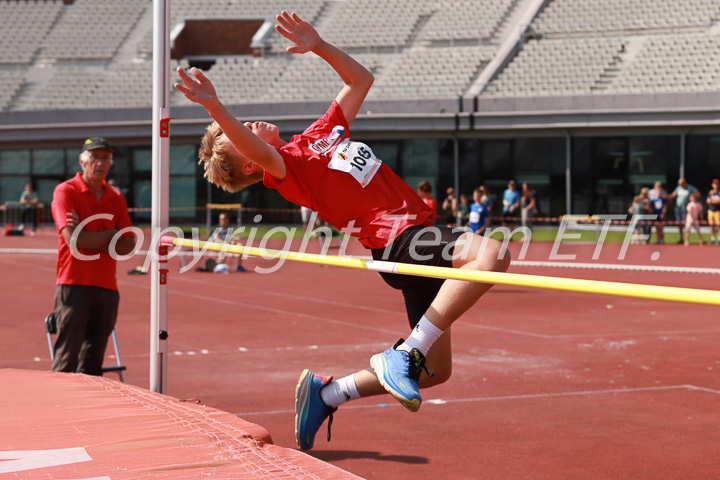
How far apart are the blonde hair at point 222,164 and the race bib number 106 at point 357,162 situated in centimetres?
39

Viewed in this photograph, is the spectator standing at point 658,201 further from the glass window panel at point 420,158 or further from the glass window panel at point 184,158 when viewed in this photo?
the glass window panel at point 184,158

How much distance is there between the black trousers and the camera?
629 cm

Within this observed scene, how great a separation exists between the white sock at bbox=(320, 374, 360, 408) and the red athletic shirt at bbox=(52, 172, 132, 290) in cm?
247

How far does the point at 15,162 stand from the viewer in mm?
34625

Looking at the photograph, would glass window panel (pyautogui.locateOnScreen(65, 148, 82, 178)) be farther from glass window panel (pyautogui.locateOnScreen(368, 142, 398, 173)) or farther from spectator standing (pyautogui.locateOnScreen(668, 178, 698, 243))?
spectator standing (pyautogui.locateOnScreen(668, 178, 698, 243))

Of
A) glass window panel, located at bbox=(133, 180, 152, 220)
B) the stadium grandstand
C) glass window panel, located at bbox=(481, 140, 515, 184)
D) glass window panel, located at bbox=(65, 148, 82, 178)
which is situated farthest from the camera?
glass window panel, located at bbox=(65, 148, 82, 178)

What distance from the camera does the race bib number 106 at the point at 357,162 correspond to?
4152 millimetres

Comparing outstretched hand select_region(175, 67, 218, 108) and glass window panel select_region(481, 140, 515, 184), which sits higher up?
outstretched hand select_region(175, 67, 218, 108)

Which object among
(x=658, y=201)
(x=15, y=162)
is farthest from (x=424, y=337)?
(x=15, y=162)

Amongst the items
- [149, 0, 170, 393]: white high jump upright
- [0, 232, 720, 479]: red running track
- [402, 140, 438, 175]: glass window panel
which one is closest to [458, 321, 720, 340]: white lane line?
[0, 232, 720, 479]: red running track

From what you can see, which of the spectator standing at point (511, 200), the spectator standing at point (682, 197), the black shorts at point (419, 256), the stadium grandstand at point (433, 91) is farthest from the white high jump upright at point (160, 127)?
the stadium grandstand at point (433, 91)

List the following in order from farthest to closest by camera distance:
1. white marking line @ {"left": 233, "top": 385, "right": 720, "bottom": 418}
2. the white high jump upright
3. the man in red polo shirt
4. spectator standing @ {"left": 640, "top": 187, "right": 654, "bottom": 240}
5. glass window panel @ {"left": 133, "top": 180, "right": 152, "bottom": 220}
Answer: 1. glass window panel @ {"left": 133, "top": 180, "right": 152, "bottom": 220}
2. spectator standing @ {"left": 640, "top": 187, "right": 654, "bottom": 240}
3. white marking line @ {"left": 233, "top": 385, "right": 720, "bottom": 418}
4. the man in red polo shirt
5. the white high jump upright

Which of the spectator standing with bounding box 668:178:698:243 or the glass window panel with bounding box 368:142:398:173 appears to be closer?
the spectator standing with bounding box 668:178:698:243

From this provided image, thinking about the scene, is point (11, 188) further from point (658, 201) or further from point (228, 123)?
A: point (228, 123)
